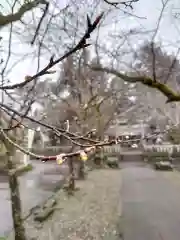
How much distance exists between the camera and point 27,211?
30.7 feet

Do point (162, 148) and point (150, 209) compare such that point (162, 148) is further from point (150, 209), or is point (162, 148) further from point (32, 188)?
point (150, 209)

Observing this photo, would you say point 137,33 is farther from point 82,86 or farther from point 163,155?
point 163,155

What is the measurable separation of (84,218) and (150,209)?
7.01 feet

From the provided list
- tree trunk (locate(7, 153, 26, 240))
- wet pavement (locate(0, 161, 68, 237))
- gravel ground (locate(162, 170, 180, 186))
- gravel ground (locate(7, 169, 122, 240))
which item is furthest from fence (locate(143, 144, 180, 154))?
tree trunk (locate(7, 153, 26, 240))

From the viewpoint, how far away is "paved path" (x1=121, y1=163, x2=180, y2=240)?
744 cm

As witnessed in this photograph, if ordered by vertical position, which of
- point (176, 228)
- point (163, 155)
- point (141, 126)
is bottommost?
point (176, 228)

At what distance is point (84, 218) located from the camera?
28.6 feet

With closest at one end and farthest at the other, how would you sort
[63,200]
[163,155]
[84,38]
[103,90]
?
[84,38] < [63,200] < [103,90] < [163,155]

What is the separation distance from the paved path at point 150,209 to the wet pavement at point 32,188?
248 centimetres

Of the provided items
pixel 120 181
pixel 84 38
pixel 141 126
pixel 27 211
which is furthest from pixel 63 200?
pixel 141 126

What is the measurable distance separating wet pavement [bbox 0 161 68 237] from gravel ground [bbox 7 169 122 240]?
679mm

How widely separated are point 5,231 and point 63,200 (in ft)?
11.0

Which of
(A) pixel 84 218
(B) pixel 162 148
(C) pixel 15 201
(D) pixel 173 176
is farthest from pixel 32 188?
(B) pixel 162 148

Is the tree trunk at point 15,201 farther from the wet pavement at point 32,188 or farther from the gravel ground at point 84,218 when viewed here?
the wet pavement at point 32,188
